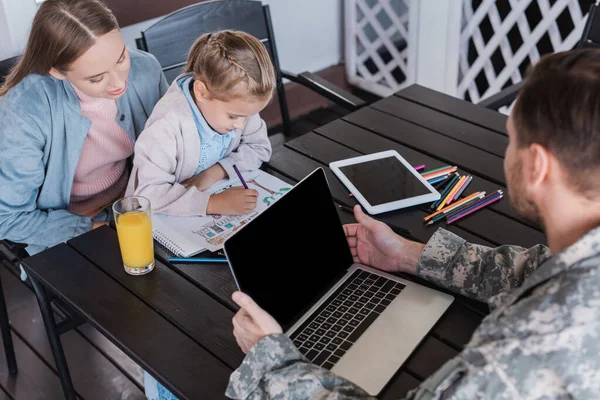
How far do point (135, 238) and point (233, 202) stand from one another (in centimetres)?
27

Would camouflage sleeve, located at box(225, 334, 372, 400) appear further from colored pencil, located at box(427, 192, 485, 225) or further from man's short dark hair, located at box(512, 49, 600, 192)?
colored pencil, located at box(427, 192, 485, 225)

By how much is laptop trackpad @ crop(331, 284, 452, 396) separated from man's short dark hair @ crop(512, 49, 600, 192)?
42cm

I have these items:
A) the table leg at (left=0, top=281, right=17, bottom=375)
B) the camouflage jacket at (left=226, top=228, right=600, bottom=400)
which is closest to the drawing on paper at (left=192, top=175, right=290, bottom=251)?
the camouflage jacket at (left=226, top=228, right=600, bottom=400)

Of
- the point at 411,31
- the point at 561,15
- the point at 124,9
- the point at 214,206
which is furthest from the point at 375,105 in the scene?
the point at 561,15

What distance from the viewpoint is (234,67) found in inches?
61.2

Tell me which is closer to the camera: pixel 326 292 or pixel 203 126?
pixel 326 292

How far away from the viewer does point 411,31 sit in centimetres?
341

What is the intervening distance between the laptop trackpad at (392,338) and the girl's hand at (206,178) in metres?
0.60

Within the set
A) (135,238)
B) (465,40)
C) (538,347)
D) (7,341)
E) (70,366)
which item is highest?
(538,347)

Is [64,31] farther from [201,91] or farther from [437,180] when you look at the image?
[437,180]

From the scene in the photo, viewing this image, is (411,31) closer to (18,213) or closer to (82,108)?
(82,108)

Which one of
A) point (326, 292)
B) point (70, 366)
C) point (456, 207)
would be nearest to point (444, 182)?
point (456, 207)

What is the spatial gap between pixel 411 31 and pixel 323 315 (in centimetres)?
245

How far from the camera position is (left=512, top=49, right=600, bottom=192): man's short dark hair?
88 centimetres
